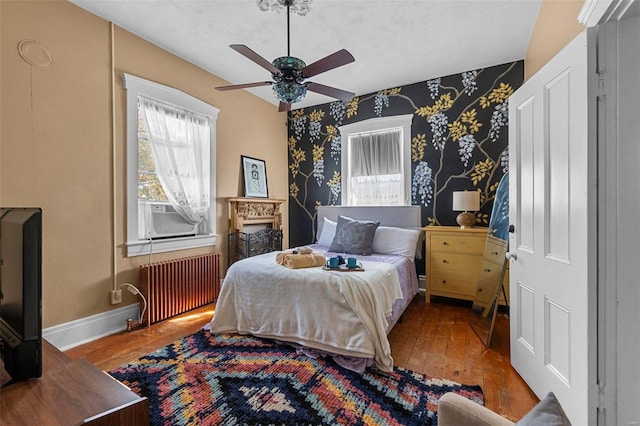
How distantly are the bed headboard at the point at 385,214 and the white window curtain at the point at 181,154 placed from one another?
188 cm

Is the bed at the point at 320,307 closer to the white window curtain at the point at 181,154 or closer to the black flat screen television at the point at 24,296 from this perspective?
the white window curtain at the point at 181,154

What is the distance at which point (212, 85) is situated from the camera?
3611 millimetres

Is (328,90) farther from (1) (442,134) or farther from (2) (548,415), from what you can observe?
(2) (548,415)

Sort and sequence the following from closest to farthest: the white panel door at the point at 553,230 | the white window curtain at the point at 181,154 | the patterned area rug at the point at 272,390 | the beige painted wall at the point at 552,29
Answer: the white panel door at the point at 553,230 → the patterned area rug at the point at 272,390 → the beige painted wall at the point at 552,29 → the white window curtain at the point at 181,154

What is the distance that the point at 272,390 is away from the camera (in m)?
1.78

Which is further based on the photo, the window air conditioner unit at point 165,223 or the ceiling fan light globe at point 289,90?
the window air conditioner unit at point 165,223

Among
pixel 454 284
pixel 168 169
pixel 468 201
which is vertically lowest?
pixel 454 284

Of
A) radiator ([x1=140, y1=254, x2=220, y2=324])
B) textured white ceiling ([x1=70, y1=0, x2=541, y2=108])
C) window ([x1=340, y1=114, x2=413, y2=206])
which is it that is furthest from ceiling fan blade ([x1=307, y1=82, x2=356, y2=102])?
radiator ([x1=140, y1=254, x2=220, y2=324])

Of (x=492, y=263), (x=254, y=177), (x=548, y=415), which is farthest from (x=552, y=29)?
(x=254, y=177)

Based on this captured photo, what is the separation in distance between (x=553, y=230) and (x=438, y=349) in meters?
1.29

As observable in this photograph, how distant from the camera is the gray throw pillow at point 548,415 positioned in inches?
23.2

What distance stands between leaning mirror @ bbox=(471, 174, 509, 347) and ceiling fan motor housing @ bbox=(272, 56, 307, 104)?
225cm

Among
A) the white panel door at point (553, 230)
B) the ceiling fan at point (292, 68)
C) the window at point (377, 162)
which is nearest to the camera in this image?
the white panel door at point (553, 230)

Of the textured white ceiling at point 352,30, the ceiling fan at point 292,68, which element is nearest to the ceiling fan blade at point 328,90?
the ceiling fan at point 292,68
